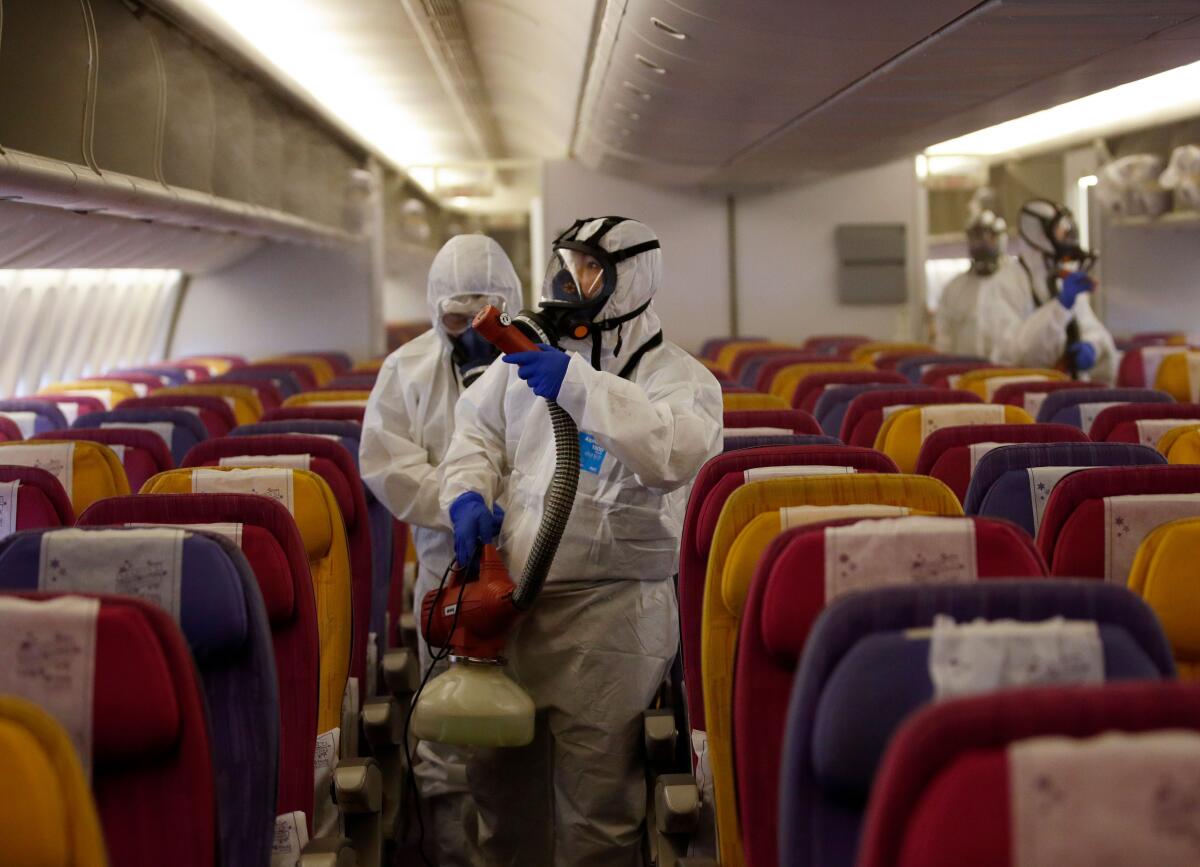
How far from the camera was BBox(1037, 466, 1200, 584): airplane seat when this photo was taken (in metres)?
3.03

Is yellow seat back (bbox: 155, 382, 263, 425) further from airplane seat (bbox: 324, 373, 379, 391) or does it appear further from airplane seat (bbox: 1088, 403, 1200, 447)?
airplane seat (bbox: 1088, 403, 1200, 447)

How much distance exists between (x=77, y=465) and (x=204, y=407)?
2521 millimetres

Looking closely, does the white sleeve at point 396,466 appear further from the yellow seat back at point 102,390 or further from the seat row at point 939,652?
the yellow seat back at point 102,390

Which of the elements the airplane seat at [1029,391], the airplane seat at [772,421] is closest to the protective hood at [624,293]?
the airplane seat at [772,421]

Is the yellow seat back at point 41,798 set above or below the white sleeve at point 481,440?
below

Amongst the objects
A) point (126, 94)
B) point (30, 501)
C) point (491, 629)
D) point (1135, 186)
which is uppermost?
point (1135, 186)

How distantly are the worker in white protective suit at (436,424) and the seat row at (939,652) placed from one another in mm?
1095

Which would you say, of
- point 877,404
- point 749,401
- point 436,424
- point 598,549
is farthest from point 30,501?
point 877,404

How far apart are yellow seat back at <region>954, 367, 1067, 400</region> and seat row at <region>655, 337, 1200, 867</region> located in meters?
3.08

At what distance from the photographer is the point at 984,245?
44.6ft

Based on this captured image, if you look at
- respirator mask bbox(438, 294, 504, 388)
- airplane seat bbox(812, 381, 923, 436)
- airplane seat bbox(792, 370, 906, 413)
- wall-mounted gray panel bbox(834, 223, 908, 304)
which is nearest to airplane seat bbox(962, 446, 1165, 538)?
respirator mask bbox(438, 294, 504, 388)

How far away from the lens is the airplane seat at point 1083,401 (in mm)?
5742

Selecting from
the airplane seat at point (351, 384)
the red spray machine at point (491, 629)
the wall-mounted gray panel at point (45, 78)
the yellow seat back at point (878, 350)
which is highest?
the wall-mounted gray panel at point (45, 78)

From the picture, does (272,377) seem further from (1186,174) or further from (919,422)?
(1186,174)
